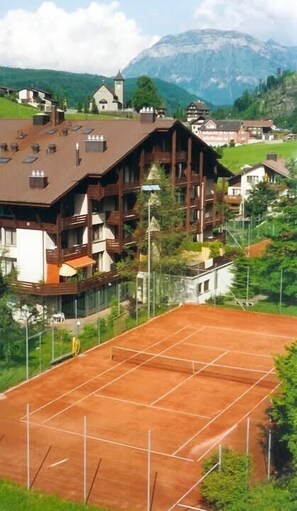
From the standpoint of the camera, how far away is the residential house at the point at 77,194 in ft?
75.4

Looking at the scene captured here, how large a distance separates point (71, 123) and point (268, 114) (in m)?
77.9

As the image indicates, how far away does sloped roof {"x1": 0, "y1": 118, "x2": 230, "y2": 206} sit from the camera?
2320 cm

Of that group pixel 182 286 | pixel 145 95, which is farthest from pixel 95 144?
pixel 145 95

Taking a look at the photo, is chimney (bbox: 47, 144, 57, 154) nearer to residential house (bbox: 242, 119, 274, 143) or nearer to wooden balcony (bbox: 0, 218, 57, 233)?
wooden balcony (bbox: 0, 218, 57, 233)

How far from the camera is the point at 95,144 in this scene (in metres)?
25.5

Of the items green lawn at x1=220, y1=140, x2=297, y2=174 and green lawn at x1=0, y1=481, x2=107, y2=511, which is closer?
green lawn at x1=0, y1=481, x2=107, y2=511

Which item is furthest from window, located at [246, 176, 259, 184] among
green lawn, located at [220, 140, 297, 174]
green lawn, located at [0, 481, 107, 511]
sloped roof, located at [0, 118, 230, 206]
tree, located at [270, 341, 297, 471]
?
green lawn, located at [0, 481, 107, 511]

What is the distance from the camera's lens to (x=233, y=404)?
1599cm

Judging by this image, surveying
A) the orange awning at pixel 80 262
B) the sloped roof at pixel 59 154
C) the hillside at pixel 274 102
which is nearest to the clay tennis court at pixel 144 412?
the orange awning at pixel 80 262

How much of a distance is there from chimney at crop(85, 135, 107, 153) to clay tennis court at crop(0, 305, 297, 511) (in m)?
6.15

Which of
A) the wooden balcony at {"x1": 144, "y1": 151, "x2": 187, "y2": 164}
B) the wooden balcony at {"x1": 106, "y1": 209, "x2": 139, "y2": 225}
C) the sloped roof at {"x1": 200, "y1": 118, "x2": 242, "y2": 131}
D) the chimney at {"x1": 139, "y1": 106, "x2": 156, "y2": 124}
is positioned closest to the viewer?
the wooden balcony at {"x1": 106, "y1": 209, "x2": 139, "y2": 225}

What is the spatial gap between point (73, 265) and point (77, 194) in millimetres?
2297

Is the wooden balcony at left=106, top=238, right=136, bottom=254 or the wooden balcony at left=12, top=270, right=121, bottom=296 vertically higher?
the wooden balcony at left=106, top=238, right=136, bottom=254

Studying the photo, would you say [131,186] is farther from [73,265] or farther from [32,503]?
[32,503]
